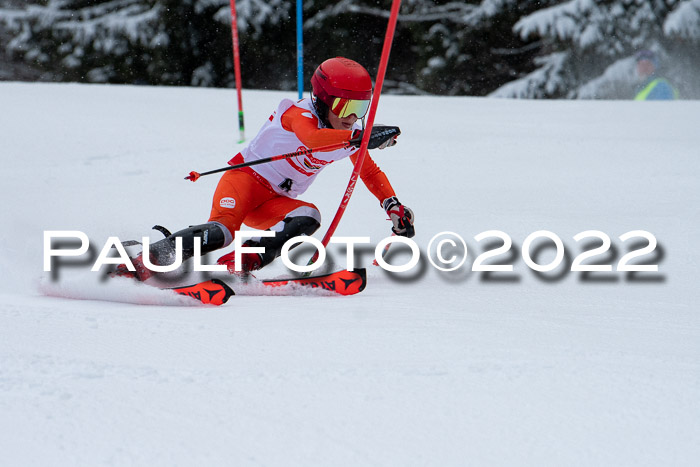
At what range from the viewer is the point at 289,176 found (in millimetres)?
3523

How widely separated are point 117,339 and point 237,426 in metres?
0.65

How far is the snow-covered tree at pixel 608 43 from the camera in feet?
42.0

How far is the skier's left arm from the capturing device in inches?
136

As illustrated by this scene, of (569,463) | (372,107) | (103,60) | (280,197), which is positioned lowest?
(569,463)

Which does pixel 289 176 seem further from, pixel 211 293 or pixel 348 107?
pixel 211 293

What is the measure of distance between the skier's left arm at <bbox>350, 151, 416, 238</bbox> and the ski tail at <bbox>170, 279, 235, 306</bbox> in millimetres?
1030

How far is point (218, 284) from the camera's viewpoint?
2688 mm

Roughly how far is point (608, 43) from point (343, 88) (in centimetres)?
1130

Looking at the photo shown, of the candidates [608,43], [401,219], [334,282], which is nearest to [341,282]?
[334,282]

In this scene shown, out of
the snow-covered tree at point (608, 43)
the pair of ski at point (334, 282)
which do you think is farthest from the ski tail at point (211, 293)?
the snow-covered tree at point (608, 43)

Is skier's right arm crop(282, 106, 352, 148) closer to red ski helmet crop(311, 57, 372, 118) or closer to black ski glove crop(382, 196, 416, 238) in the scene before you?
red ski helmet crop(311, 57, 372, 118)

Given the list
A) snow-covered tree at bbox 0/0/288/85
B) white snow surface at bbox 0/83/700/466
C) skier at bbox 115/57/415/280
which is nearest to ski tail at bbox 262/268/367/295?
white snow surface at bbox 0/83/700/466

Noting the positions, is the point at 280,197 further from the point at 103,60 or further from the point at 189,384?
the point at 103,60

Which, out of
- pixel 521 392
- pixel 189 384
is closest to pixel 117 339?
pixel 189 384
